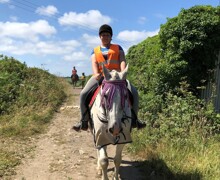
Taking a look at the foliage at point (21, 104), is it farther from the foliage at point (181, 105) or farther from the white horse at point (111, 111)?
the white horse at point (111, 111)

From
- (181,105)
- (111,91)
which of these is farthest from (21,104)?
(111,91)

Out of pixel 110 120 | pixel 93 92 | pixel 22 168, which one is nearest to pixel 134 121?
pixel 93 92

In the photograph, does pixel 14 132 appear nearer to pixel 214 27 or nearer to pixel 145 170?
pixel 145 170

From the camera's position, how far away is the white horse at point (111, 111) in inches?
176

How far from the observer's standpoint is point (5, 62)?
19.0 m

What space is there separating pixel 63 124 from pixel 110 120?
7235 millimetres

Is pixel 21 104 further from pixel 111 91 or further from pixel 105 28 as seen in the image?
pixel 111 91

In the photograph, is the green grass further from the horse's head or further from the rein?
the rein

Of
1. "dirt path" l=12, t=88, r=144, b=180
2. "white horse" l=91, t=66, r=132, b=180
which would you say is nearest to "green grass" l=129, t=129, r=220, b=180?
"dirt path" l=12, t=88, r=144, b=180

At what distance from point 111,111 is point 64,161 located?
127 inches

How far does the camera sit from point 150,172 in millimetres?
6531

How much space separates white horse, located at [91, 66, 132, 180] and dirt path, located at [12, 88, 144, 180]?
3.64 ft

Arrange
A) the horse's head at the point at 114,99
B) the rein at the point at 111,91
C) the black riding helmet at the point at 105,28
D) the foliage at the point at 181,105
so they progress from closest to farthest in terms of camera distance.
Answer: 1. the horse's head at the point at 114,99
2. the rein at the point at 111,91
3. the black riding helmet at the point at 105,28
4. the foliage at the point at 181,105

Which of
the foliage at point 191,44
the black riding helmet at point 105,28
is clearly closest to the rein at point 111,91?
the black riding helmet at point 105,28
